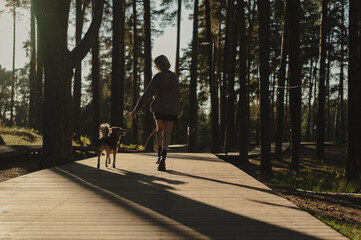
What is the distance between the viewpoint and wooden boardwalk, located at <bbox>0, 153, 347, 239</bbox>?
3.13 metres

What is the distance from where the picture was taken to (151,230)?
Result: 10.5 ft

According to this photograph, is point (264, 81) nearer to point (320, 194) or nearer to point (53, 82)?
point (320, 194)

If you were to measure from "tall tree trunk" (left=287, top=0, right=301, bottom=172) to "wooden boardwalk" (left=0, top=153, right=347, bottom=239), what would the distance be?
9891 mm

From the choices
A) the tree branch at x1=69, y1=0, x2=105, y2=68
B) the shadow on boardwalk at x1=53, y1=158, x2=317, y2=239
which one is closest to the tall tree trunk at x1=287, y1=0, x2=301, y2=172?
the tree branch at x1=69, y1=0, x2=105, y2=68

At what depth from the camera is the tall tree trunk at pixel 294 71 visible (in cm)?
1491

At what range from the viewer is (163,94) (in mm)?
7719

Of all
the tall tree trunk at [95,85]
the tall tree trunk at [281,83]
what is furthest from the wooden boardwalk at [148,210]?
the tall tree trunk at [95,85]

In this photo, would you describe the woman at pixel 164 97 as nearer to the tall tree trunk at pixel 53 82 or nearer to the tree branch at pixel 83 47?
the tall tree trunk at pixel 53 82

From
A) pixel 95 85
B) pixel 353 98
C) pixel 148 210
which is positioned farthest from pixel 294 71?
pixel 148 210

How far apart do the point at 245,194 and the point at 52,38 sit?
7.37m

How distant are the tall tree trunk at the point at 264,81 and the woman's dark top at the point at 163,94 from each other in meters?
7.61

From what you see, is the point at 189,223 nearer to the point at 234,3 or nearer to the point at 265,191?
the point at 265,191

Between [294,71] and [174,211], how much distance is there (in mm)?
12809

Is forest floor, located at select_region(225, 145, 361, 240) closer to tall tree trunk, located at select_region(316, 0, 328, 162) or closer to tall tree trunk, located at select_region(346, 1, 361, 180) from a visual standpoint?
tall tree trunk, located at select_region(346, 1, 361, 180)
